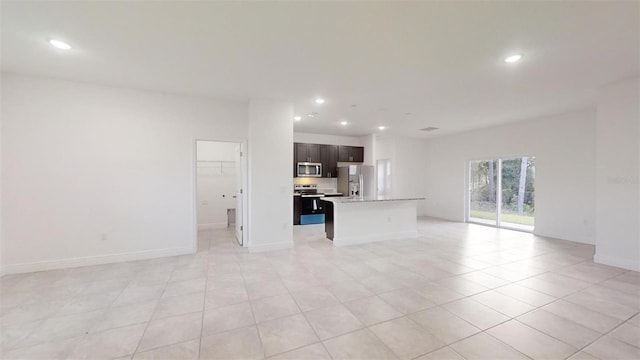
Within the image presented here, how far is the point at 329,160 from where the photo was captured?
316 inches

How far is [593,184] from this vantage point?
5320 millimetres

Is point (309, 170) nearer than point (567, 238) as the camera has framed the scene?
No

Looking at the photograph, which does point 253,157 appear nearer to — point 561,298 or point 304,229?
point 304,229

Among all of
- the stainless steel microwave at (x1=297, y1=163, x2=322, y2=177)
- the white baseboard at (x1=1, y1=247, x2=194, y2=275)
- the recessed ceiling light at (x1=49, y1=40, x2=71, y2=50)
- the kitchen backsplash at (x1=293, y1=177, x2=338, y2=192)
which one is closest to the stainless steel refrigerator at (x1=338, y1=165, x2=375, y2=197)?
the kitchen backsplash at (x1=293, y1=177, x2=338, y2=192)

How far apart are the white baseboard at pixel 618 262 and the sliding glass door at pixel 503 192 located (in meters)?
2.43

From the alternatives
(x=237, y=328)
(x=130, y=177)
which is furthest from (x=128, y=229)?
(x=237, y=328)

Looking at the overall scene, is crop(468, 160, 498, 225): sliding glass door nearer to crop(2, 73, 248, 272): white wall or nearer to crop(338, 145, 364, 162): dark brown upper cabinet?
crop(338, 145, 364, 162): dark brown upper cabinet

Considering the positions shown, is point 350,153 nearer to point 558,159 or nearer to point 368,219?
point 368,219

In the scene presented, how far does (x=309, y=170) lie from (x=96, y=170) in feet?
15.9

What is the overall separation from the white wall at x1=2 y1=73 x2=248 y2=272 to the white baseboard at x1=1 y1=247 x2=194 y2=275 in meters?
0.01

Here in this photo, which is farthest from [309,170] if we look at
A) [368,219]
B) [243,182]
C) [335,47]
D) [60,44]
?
[60,44]

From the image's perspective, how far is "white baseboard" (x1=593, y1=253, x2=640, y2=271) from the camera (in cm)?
374

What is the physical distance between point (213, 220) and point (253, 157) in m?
3.10

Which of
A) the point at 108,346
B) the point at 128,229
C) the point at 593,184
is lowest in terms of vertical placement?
the point at 108,346
